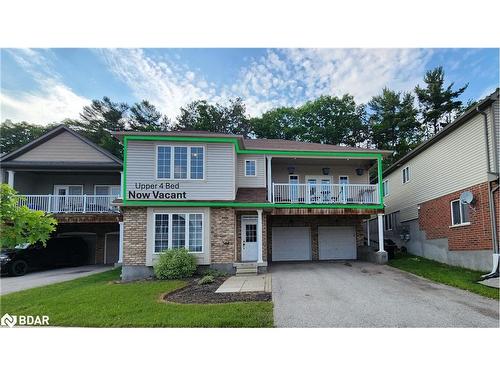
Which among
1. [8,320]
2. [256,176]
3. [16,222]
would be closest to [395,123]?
[256,176]

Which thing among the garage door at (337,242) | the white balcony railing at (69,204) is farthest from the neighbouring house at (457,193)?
the white balcony railing at (69,204)

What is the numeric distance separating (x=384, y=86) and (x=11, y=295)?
32.8 metres

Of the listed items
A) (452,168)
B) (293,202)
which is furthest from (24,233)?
(452,168)

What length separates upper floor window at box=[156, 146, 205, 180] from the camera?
12.0 m

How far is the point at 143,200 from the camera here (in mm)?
11750

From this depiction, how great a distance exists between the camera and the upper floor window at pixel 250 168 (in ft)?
48.1

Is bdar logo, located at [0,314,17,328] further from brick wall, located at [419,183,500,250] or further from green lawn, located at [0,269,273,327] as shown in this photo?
brick wall, located at [419,183,500,250]

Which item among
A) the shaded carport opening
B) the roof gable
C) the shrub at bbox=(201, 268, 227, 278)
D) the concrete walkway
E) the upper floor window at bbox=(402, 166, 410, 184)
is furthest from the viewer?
the shaded carport opening

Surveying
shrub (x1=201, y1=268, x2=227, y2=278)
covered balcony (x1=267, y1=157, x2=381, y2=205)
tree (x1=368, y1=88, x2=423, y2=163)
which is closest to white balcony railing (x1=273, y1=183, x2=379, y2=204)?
covered balcony (x1=267, y1=157, x2=381, y2=205)

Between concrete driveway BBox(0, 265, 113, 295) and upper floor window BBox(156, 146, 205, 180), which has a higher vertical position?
upper floor window BBox(156, 146, 205, 180)

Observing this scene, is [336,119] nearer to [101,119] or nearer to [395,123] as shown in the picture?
[395,123]

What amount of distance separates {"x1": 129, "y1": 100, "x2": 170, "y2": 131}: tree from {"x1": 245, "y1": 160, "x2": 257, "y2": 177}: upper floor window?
62.0 ft

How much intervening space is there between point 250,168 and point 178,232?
477cm

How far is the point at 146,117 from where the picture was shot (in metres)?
31.8
